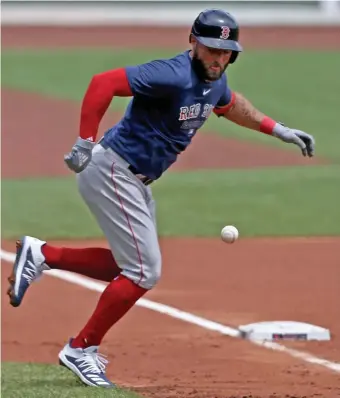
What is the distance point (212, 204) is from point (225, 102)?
5748mm

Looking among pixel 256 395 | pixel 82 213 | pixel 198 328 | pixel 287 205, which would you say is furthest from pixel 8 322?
pixel 287 205

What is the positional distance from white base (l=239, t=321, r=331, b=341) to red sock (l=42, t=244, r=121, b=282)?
5.23ft

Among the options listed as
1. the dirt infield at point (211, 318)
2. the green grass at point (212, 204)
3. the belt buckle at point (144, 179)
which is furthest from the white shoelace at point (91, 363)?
the green grass at point (212, 204)

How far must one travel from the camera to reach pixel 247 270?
31.9 feet

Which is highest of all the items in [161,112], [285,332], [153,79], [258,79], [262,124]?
[153,79]

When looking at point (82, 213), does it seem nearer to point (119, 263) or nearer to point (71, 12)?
point (119, 263)

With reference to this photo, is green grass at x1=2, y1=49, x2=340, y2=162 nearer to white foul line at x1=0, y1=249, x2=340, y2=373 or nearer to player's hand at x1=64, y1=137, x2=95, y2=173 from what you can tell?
white foul line at x1=0, y1=249, x2=340, y2=373

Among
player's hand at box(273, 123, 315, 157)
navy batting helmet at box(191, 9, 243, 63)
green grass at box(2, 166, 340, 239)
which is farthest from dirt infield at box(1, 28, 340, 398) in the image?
navy batting helmet at box(191, 9, 243, 63)

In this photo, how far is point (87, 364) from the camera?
6.46 m

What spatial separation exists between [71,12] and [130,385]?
23.1 metres

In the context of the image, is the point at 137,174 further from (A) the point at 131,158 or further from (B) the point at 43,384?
(B) the point at 43,384

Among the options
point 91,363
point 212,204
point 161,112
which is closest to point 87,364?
point 91,363

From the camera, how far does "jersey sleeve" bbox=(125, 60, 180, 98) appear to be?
6.01 m

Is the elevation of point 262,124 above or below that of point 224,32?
below
